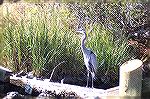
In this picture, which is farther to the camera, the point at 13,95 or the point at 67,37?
the point at 67,37

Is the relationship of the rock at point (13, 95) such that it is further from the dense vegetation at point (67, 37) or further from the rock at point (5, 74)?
the dense vegetation at point (67, 37)

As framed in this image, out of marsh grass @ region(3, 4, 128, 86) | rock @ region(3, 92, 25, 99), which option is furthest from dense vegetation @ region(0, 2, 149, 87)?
rock @ region(3, 92, 25, 99)

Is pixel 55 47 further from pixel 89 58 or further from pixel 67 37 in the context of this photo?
pixel 89 58

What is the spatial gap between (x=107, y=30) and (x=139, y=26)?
405mm

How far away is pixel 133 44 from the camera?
524 cm

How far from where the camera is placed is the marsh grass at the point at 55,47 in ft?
16.9

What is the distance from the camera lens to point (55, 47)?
523cm

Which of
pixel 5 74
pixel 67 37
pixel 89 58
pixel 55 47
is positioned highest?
pixel 67 37

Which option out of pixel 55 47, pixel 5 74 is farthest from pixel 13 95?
pixel 55 47

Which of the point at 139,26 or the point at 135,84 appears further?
the point at 139,26

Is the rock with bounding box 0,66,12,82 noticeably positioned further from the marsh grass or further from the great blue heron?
the great blue heron

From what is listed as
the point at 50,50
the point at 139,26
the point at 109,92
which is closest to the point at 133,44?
the point at 139,26

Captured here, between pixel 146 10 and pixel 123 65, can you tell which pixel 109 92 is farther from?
pixel 146 10

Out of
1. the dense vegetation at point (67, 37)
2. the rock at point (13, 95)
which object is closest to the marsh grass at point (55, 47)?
the dense vegetation at point (67, 37)
